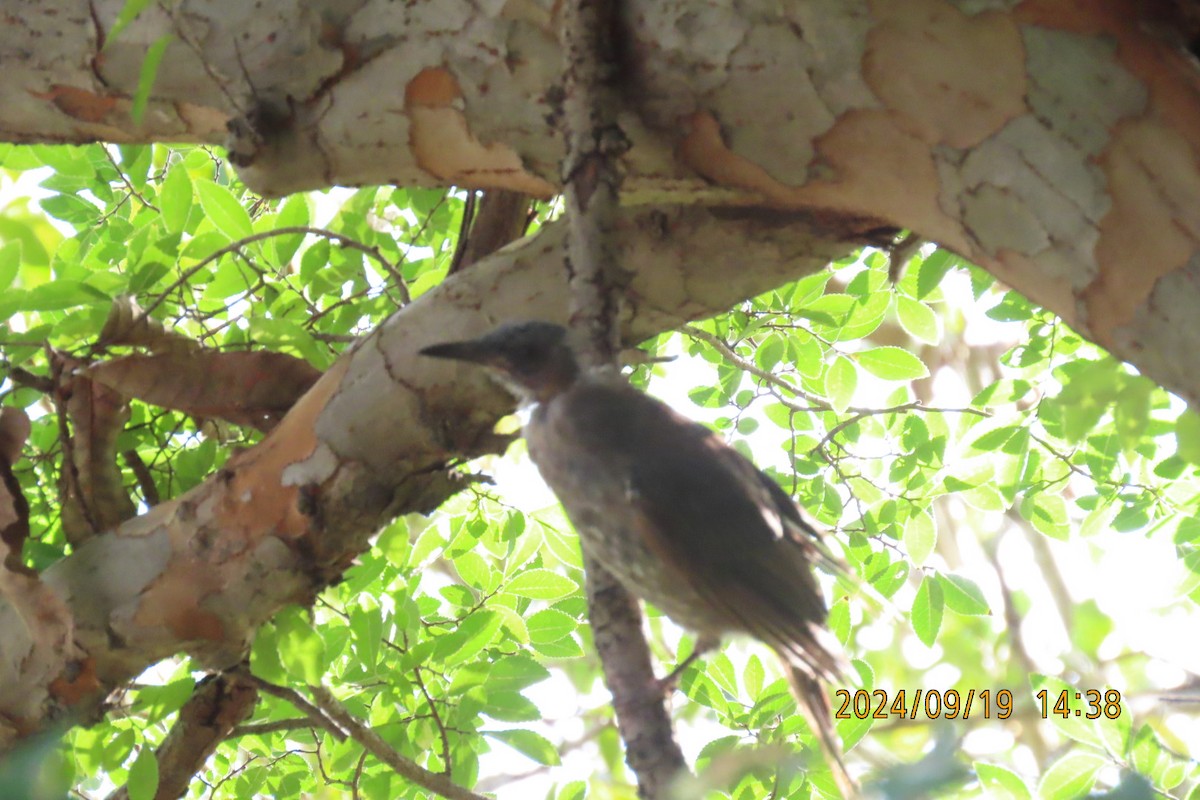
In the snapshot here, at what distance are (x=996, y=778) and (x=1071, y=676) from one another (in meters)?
0.34

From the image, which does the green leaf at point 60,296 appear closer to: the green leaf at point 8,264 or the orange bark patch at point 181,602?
the green leaf at point 8,264

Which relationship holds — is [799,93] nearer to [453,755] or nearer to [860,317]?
[860,317]

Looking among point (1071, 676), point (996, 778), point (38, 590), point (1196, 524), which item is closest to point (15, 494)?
point (38, 590)

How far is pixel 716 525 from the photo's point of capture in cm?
174

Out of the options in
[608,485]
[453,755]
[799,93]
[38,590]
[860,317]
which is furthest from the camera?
[860,317]

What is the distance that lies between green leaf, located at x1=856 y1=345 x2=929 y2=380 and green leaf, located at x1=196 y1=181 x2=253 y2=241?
162 cm

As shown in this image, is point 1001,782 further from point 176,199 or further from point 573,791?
point 176,199

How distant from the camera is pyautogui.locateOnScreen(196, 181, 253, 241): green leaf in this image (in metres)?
2.50

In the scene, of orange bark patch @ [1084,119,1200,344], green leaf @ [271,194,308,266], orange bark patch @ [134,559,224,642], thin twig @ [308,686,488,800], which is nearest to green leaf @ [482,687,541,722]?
thin twig @ [308,686,488,800]

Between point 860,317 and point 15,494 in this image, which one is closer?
point 15,494

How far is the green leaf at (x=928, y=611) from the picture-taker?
2.61m

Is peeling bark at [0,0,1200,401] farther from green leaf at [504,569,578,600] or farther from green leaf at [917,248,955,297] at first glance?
green leaf at [504,569,578,600]

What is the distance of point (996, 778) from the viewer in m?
2.41
